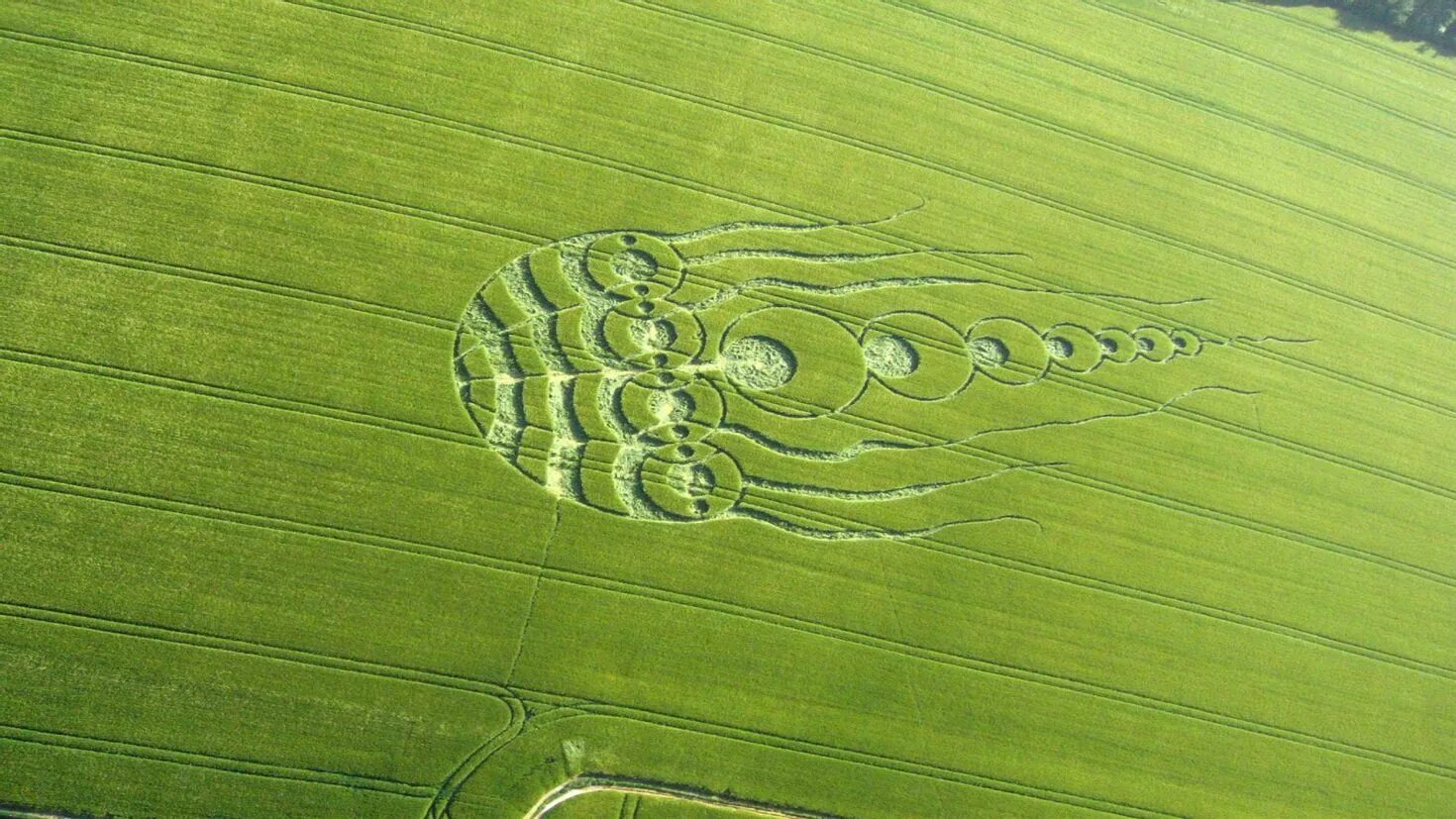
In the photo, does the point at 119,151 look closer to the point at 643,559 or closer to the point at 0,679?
the point at 0,679

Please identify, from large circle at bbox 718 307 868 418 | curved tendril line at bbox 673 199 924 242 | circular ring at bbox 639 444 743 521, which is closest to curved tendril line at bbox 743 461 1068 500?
circular ring at bbox 639 444 743 521

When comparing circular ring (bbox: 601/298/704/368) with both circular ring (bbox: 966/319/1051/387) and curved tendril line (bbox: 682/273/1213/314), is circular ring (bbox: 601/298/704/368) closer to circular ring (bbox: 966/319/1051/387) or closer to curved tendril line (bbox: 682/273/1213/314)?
curved tendril line (bbox: 682/273/1213/314)

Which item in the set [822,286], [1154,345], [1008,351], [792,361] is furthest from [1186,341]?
[792,361]

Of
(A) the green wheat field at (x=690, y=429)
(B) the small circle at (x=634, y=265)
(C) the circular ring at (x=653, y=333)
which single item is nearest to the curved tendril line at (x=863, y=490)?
(A) the green wheat field at (x=690, y=429)

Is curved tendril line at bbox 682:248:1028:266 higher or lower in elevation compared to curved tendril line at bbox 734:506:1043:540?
higher

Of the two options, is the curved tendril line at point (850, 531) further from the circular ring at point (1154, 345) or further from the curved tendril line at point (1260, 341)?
the curved tendril line at point (1260, 341)

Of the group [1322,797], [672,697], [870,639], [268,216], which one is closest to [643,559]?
[672,697]

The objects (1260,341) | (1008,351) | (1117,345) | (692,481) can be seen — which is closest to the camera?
(692,481)

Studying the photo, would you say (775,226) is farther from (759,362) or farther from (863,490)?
(863,490)
